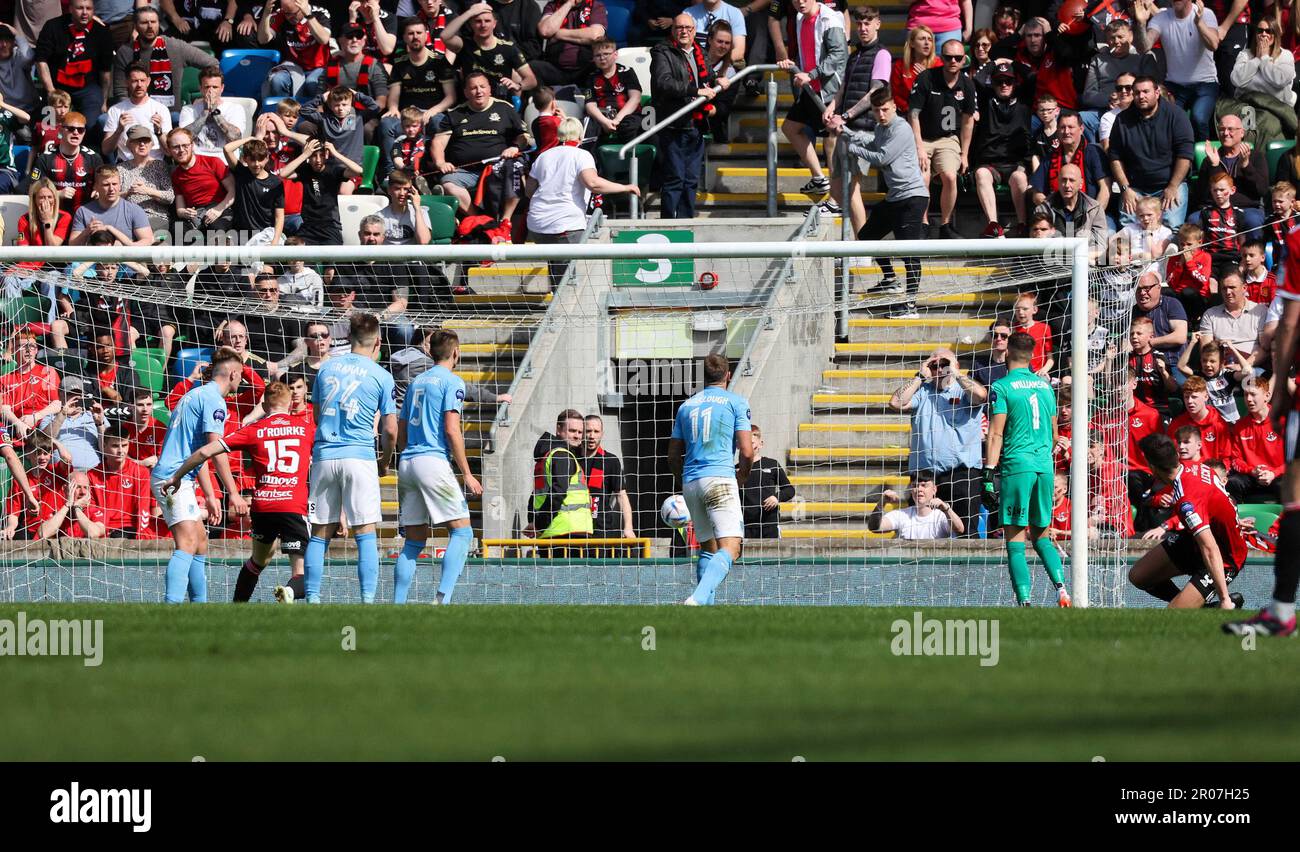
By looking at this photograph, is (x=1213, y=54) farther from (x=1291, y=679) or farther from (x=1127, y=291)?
(x=1291, y=679)

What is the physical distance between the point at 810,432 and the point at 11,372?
6.46m

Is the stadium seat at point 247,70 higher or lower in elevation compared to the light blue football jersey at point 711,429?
higher

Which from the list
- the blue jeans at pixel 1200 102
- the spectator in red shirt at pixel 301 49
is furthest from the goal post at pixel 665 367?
the spectator in red shirt at pixel 301 49

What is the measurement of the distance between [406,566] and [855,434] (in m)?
4.18

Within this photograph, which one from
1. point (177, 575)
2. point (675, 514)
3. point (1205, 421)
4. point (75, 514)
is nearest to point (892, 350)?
point (675, 514)

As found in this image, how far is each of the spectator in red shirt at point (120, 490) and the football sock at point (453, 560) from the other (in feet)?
11.1

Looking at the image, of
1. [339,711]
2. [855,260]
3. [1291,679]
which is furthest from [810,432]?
[339,711]

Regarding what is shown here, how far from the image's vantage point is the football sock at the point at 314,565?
11.5 m

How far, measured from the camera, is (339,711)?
546 centimetres

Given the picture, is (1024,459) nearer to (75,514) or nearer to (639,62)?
(75,514)

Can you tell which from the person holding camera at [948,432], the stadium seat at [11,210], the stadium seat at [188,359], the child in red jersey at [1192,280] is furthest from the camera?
the stadium seat at [11,210]

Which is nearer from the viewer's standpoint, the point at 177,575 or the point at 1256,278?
the point at 177,575

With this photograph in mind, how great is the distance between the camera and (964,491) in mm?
13672

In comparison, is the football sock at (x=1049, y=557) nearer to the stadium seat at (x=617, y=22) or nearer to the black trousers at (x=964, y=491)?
the black trousers at (x=964, y=491)
